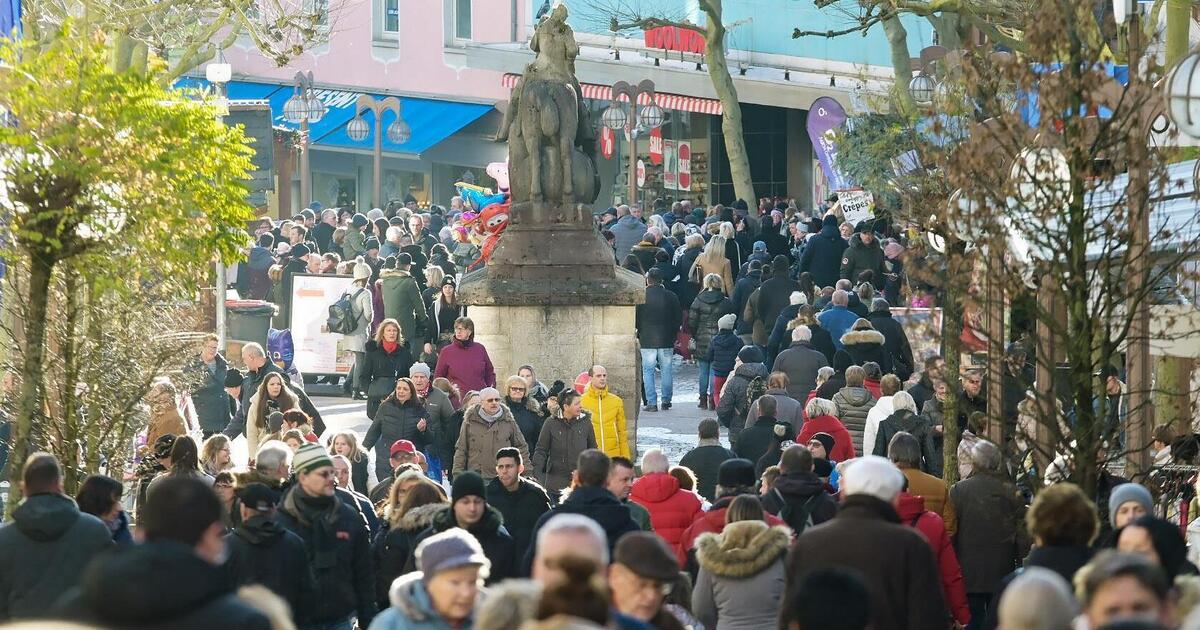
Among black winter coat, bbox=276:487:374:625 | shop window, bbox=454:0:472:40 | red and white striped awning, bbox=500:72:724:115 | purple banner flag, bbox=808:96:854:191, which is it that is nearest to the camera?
black winter coat, bbox=276:487:374:625

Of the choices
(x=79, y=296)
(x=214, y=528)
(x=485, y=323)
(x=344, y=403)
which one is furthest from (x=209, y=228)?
(x=344, y=403)

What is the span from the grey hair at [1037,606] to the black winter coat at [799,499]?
5246 mm

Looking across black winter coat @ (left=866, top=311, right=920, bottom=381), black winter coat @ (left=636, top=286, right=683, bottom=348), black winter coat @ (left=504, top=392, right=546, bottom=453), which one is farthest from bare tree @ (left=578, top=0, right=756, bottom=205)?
black winter coat @ (left=504, top=392, right=546, bottom=453)

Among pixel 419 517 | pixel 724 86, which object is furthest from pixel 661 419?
pixel 724 86

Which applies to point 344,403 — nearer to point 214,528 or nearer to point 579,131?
point 579,131

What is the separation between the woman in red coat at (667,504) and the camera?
1157 centimetres

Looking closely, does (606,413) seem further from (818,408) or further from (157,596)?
(157,596)

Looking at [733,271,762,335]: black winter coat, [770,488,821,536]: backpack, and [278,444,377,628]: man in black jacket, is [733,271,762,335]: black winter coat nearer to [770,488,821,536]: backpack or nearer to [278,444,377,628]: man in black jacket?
[770,488,821,536]: backpack

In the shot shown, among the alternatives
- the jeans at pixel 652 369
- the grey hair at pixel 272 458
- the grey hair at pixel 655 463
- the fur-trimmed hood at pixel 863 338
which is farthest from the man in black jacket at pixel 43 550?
the jeans at pixel 652 369

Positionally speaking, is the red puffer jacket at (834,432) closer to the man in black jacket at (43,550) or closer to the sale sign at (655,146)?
the man in black jacket at (43,550)

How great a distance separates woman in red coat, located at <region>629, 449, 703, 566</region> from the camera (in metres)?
11.6

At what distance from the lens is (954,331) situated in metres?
10.4

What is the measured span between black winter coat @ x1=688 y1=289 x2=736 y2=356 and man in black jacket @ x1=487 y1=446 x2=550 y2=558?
39.1 ft

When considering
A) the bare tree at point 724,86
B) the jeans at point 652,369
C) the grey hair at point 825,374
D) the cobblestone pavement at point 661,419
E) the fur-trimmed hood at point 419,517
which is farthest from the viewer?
the bare tree at point 724,86
